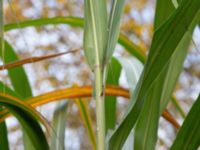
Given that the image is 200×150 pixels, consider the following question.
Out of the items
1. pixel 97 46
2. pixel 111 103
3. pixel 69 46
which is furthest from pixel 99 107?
pixel 69 46

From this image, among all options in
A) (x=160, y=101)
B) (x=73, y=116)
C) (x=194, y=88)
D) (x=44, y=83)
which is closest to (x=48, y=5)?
(x=44, y=83)

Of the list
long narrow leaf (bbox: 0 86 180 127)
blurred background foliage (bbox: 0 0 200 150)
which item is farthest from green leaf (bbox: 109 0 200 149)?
blurred background foliage (bbox: 0 0 200 150)

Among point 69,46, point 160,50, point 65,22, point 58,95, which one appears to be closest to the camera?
point 160,50

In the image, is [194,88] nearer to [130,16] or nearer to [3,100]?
[130,16]

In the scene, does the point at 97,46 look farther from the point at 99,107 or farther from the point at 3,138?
the point at 3,138

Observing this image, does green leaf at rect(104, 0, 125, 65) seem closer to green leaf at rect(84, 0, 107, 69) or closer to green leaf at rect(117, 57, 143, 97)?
green leaf at rect(84, 0, 107, 69)

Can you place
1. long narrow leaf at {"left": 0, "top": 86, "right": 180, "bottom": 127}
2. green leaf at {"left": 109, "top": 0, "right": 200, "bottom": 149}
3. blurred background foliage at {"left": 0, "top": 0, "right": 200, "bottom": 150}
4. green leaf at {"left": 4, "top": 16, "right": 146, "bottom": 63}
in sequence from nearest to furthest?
green leaf at {"left": 109, "top": 0, "right": 200, "bottom": 149} < long narrow leaf at {"left": 0, "top": 86, "right": 180, "bottom": 127} < green leaf at {"left": 4, "top": 16, "right": 146, "bottom": 63} < blurred background foliage at {"left": 0, "top": 0, "right": 200, "bottom": 150}

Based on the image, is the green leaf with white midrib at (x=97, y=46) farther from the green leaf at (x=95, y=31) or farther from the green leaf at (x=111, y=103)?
the green leaf at (x=111, y=103)
